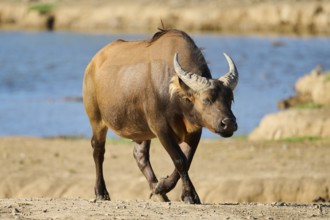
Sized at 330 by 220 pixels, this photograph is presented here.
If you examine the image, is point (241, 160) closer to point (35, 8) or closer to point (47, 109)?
point (47, 109)

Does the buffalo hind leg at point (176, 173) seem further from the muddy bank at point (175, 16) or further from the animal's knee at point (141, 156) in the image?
the muddy bank at point (175, 16)

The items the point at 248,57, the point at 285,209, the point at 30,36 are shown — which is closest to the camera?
the point at 285,209

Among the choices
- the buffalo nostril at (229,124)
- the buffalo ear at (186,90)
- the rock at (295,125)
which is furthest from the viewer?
the rock at (295,125)

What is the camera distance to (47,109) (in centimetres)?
2519

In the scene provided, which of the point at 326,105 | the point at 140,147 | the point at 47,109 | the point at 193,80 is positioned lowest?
the point at 47,109

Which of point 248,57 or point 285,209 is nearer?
point 285,209

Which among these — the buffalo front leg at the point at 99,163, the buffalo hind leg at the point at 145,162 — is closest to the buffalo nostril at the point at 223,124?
the buffalo hind leg at the point at 145,162

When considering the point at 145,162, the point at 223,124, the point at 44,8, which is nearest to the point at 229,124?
the point at 223,124

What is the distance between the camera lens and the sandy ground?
1405cm

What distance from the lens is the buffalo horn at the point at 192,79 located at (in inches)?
387

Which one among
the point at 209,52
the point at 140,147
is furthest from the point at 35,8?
the point at 140,147

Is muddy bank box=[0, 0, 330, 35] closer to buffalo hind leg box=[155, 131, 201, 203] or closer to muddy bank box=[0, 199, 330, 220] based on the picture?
buffalo hind leg box=[155, 131, 201, 203]

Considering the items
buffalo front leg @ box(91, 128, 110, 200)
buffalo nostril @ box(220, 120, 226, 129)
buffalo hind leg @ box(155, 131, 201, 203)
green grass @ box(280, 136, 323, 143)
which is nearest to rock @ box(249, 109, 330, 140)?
green grass @ box(280, 136, 323, 143)

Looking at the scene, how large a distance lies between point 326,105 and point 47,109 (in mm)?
7522
